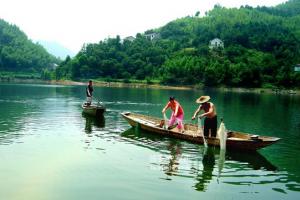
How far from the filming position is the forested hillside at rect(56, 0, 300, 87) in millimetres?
116562

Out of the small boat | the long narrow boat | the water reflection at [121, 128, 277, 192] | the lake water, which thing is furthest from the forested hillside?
the water reflection at [121, 128, 277, 192]

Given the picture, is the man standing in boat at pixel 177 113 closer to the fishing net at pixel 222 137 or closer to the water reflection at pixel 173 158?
the water reflection at pixel 173 158

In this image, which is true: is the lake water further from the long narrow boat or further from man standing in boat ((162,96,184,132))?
man standing in boat ((162,96,184,132))

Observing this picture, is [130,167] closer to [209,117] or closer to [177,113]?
[209,117]

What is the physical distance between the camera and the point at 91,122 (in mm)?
31422

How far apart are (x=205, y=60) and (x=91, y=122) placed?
104341 millimetres

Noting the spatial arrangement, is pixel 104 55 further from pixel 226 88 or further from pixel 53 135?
pixel 53 135

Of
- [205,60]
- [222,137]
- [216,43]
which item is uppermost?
[216,43]

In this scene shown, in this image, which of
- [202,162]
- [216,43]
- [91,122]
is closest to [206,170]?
[202,162]

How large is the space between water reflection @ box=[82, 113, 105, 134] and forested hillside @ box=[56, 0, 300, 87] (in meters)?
85.7

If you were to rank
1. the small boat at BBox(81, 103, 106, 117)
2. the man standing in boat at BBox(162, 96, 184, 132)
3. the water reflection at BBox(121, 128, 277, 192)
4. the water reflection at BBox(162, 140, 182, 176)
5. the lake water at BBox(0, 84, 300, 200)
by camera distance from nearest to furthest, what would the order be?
the lake water at BBox(0, 84, 300, 200) < the water reflection at BBox(121, 128, 277, 192) < the water reflection at BBox(162, 140, 182, 176) < the man standing in boat at BBox(162, 96, 184, 132) < the small boat at BBox(81, 103, 106, 117)

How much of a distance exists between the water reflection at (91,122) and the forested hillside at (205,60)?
281 ft

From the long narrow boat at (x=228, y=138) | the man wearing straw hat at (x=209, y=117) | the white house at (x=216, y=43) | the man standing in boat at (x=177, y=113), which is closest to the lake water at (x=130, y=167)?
the long narrow boat at (x=228, y=138)

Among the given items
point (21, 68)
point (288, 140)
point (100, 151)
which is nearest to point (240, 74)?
point (288, 140)
